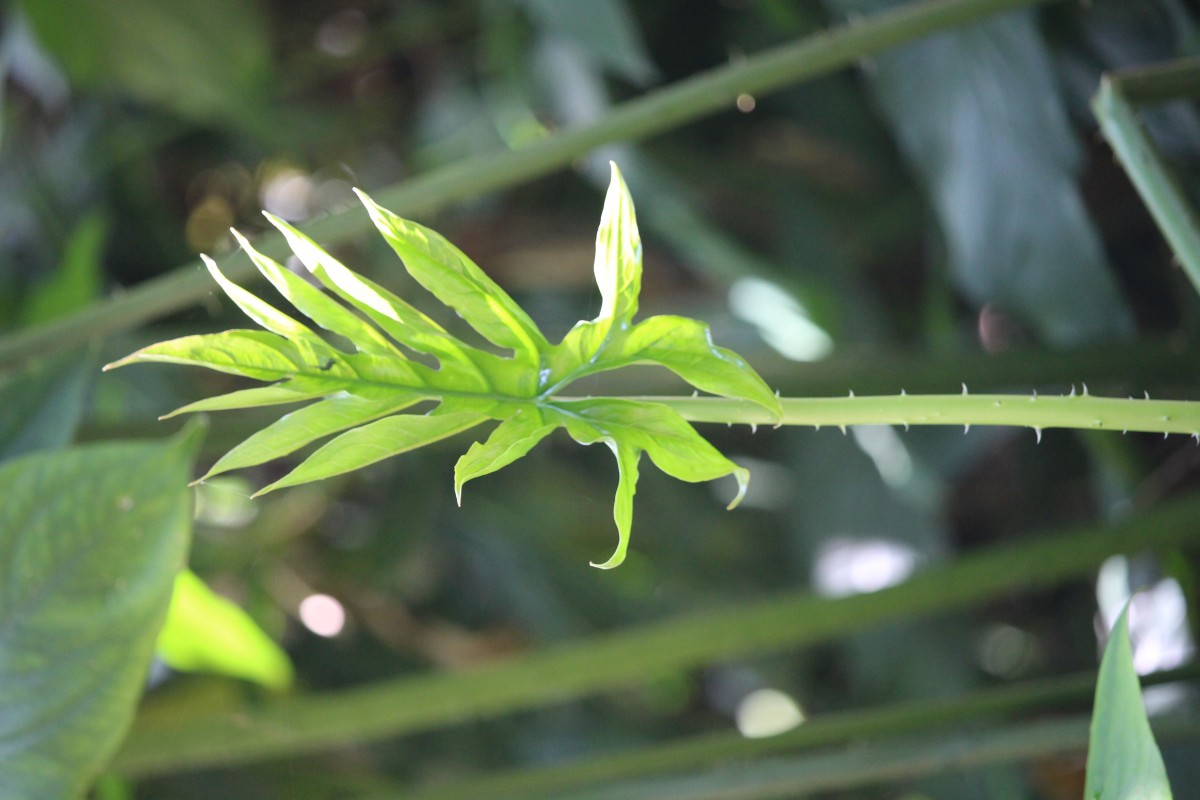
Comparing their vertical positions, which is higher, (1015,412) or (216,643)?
(216,643)

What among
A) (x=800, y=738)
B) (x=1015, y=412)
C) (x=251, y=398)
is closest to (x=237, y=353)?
(x=251, y=398)

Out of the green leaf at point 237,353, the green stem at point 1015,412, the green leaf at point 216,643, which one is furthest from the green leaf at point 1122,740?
the green leaf at point 216,643

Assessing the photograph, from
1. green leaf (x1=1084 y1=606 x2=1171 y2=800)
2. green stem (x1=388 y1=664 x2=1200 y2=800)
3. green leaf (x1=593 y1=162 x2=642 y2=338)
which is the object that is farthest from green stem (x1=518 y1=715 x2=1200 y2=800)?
green leaf (x1=593 y1=162 x2=642 y2=338)

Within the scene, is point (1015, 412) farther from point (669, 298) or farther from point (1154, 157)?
point (669, 298)

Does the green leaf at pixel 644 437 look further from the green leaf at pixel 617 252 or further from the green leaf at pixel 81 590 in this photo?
the green leaf at pixel 81 590

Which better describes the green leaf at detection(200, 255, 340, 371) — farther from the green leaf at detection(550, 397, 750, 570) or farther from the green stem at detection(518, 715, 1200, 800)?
the green stem at detection(518, 715, 1200, 800)

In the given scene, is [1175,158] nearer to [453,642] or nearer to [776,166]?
[776,166]

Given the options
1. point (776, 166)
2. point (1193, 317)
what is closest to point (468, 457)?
point (1193, 317)
